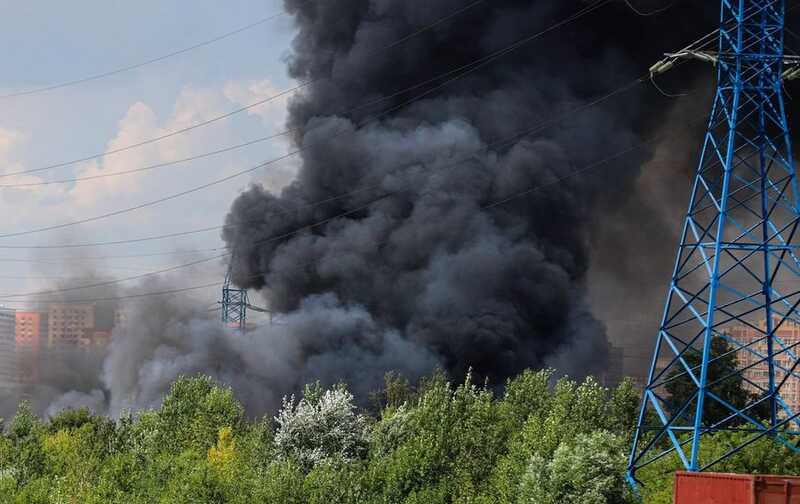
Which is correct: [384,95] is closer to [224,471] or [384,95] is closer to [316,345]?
[316,345]

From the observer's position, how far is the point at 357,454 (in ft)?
143

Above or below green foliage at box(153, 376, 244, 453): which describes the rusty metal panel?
below

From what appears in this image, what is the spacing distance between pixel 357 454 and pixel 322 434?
1.61 m

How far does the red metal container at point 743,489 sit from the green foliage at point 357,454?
485 centimetres

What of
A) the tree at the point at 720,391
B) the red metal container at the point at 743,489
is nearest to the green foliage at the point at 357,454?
the red metal container at the point at 743,489

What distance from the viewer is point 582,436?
31531 mm

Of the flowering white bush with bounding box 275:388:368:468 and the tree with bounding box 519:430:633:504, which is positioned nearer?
the tree with bounding box 519:430:633:504

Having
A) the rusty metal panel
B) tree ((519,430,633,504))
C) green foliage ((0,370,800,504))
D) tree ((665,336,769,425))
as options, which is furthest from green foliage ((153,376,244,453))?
tree ((665,336,769,425))

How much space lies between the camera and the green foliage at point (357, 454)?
34.2 m

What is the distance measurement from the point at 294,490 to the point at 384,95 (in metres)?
51.0

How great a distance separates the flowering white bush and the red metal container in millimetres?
19141

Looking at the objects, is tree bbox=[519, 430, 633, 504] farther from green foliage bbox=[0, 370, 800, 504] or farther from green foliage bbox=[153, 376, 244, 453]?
green foliage bbox=[153, 376, 244, 453]

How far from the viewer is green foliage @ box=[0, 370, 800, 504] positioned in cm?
3422

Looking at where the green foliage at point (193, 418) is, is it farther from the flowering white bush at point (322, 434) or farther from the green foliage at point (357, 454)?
the flowering white bush at point (322, 434)
